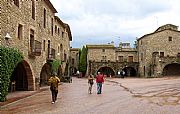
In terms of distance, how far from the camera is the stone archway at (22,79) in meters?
23.2

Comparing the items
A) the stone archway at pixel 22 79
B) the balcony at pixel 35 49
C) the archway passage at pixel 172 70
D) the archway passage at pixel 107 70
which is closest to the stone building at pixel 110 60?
the archway passage at pixel 107 70

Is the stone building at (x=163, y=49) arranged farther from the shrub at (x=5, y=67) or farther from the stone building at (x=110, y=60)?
the shrub at (x=5, y=67)

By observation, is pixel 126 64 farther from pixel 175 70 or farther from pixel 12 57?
pixel 12 57

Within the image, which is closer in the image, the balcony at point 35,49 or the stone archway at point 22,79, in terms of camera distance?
the balcony at point 35,49

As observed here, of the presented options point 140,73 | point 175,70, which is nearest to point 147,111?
point 175,70

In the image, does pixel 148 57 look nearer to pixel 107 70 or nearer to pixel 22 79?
pixel 107 70

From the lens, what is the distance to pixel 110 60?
6612 centimetres

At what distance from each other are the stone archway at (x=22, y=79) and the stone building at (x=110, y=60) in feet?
117

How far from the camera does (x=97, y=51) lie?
6612 cm

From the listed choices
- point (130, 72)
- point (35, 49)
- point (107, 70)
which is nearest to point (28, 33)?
point (35, 49)

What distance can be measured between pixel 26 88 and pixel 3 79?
8.86m

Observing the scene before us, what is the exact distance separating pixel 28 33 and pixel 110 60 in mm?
44840

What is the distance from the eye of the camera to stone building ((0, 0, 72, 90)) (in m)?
17.2

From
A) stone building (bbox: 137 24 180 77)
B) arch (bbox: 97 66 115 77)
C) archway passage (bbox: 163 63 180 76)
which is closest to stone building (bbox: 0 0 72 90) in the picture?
stone building (bbox: 137 24 180 77)
